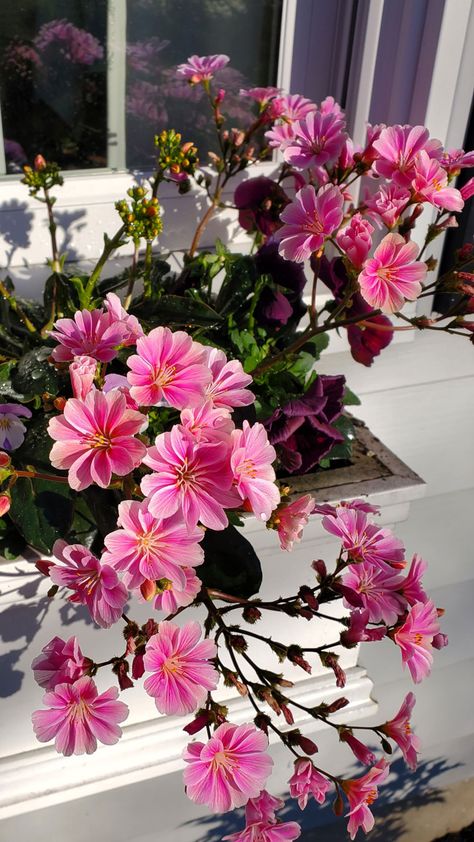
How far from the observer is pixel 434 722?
1.56 meters

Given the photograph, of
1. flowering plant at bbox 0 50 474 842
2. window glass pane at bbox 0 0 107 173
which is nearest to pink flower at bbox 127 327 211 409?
flowering plant at bbox 0 50 474 842

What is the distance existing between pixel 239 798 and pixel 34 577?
0.36m

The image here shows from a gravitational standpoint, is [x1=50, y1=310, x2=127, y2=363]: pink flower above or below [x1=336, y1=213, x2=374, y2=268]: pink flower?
below

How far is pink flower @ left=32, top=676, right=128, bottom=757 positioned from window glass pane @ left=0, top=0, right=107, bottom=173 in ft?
2.48

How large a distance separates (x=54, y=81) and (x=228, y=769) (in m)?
0.92

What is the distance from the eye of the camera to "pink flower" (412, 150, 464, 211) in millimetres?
790

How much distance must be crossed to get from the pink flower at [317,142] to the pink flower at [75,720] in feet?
1.93

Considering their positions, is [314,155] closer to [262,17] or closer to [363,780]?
[262,17]

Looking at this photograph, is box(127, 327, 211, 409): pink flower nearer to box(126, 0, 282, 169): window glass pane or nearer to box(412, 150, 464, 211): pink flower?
box(412, 150, 464, 211): pink flower

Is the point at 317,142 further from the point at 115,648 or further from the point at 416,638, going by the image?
the point at 115,648

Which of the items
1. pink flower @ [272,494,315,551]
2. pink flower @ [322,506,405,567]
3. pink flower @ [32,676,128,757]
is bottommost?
pink flower @ [32,676,128,757]

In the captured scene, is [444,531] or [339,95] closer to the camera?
[339,95]

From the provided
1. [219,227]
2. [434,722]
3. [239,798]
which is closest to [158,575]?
[239,798]

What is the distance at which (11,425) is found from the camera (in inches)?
31.6
